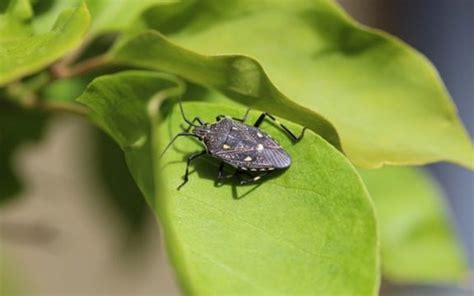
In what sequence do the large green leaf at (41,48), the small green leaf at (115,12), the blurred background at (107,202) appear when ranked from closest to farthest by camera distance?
the large green leaf at (41,48) → the small green leaf at (115,12) → the blurred background at (107,202)

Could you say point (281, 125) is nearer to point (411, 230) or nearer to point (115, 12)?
point (115, 12)

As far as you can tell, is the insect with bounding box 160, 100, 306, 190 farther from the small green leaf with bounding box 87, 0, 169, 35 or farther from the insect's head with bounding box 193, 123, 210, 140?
the small green leaf with bounding box 87, 0, 169, 35

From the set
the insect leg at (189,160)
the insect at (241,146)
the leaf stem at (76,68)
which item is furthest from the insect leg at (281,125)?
the leaf stem at (76,68)

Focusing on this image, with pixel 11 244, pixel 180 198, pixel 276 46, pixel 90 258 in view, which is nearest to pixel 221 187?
pixel 180 198

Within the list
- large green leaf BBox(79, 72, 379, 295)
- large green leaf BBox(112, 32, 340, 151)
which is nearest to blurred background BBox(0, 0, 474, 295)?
large green leaf BBox(112, 32, 340, 151)

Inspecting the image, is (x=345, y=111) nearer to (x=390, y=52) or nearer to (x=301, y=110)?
(x=390, y=52)

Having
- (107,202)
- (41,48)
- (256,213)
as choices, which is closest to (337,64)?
(256,213)

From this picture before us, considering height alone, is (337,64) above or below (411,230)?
above

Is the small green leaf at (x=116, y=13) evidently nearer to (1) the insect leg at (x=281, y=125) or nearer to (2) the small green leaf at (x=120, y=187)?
(1) the insect leg at (x=281, y=125)
